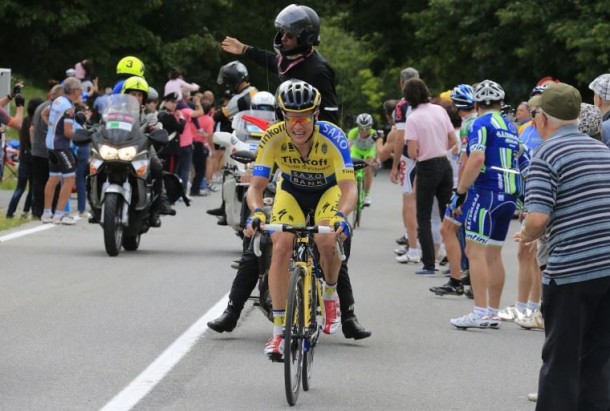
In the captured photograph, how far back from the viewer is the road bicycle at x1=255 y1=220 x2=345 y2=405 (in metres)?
8.81

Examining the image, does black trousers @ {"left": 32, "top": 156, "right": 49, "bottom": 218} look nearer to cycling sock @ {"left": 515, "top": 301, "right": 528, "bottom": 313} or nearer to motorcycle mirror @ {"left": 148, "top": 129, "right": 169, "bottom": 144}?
motorcycle mirror @ {"left": 148, "top": 129, "right": 169, "bottom": 144}

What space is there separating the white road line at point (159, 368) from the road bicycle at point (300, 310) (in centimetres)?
88

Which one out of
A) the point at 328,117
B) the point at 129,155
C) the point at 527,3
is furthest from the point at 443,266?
the point at 527,3

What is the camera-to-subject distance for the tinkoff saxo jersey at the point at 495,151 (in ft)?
40.9

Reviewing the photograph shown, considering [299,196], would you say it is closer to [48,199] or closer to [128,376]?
[128,376]

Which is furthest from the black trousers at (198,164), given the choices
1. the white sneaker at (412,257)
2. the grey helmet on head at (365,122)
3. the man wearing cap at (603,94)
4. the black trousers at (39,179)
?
the man wearing cap at (603,94)

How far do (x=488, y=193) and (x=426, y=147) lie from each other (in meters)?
3.78

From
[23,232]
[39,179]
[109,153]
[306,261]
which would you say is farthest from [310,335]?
[39,179]

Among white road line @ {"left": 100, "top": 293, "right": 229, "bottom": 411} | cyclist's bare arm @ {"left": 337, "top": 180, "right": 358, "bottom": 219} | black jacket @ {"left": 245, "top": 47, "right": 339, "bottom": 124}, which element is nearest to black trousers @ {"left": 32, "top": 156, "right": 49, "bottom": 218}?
white road line @ {"left": 100, "top": 293, "right": 229, "bottom": 411}

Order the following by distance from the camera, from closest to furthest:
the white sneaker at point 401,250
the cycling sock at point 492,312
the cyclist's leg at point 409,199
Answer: the cycling sock at point 492,312
the cyclist's leg at point 409,199
the white sneaker at point 401,250

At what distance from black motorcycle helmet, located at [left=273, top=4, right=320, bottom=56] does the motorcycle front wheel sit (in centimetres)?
580

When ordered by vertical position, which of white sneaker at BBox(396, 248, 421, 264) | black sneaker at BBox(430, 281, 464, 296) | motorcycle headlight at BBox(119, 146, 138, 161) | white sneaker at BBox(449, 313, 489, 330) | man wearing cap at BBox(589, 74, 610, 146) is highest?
man wearing cap at BBox(589, 74, 610, 146)

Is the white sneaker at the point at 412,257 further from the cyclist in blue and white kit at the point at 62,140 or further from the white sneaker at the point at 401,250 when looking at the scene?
the cyclist in blue and white kit at the point at 62,140

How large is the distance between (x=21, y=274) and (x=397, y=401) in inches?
273
